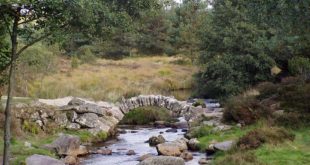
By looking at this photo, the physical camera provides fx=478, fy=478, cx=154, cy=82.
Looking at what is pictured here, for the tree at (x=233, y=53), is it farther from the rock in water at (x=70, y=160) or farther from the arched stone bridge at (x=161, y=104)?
the rock in water at (x=70, y=160)

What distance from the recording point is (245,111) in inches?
1067

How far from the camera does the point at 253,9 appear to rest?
69.5 ft

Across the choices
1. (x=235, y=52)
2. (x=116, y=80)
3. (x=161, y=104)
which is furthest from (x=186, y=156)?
(x=116, y=80)

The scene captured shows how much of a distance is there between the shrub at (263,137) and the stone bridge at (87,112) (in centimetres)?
1173

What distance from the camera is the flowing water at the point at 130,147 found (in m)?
23.5

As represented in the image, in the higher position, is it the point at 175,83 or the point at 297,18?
the point at 297,18

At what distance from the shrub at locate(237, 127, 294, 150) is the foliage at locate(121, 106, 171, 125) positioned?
17.2 m

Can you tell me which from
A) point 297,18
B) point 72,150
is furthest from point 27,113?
point 297,18

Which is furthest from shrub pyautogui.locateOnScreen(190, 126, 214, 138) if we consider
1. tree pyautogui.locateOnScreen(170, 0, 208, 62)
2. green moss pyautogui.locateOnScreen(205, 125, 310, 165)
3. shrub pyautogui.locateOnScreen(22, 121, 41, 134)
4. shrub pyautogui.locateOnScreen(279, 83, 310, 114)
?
tree pyautogui.locateOnScreen(170, 0, 208, 62)

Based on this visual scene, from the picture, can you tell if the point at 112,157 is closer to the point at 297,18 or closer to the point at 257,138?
the point at 257,138

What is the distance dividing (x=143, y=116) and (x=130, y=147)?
10.9m

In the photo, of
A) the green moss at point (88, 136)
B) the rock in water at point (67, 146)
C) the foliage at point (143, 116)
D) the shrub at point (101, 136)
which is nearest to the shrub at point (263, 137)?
the rock in water at point (67, 146)

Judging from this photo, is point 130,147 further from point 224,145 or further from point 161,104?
point 161,104

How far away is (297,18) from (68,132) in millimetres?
15714
